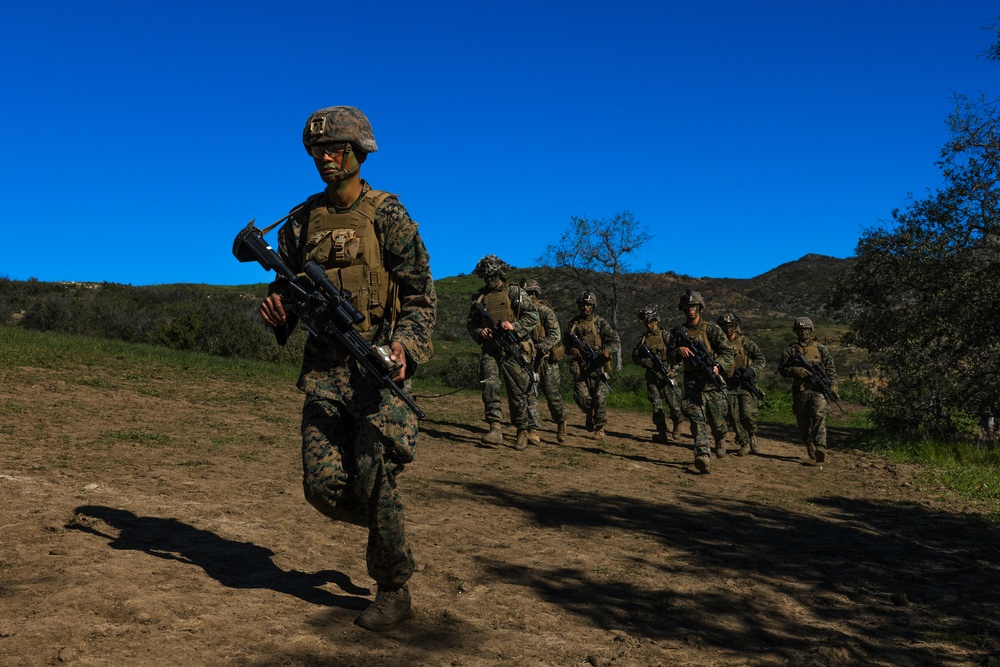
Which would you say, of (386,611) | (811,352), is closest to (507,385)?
(811,352)

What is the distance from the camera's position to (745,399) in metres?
13.3

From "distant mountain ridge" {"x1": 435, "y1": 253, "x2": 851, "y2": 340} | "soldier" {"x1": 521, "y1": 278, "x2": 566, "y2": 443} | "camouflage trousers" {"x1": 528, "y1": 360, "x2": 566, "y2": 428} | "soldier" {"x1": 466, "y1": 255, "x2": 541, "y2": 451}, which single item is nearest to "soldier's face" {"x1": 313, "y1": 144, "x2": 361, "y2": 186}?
"soldier" {"x1": 466, "y1": 255, "x2": 541, "y2": 451}

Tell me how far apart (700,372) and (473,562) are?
6026 mm

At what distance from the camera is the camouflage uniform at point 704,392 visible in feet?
36.0

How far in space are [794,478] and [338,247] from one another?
8466 millimetres

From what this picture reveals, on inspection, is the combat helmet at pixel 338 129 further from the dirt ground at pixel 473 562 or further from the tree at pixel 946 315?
the tree at pixel 946 315

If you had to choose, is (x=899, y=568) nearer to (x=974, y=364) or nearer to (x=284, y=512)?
(x=284, y=512)

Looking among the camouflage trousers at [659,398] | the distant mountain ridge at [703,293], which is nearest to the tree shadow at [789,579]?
the camouflage trousers at [659,398]

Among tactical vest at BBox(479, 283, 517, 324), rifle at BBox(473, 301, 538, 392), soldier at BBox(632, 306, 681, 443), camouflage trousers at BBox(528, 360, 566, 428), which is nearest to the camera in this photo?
rifle at BBox(473, 301, 538, 392)

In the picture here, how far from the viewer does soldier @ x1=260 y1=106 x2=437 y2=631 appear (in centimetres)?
421

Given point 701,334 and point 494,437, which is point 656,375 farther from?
point 494,437

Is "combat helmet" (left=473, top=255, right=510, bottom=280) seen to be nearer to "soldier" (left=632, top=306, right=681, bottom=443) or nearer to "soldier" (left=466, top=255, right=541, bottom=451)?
"soldier" (left=466, top=255, right=541, bottom=451)

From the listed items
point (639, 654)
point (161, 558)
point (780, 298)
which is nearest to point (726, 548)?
point (639, 654)

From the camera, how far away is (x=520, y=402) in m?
11.8
